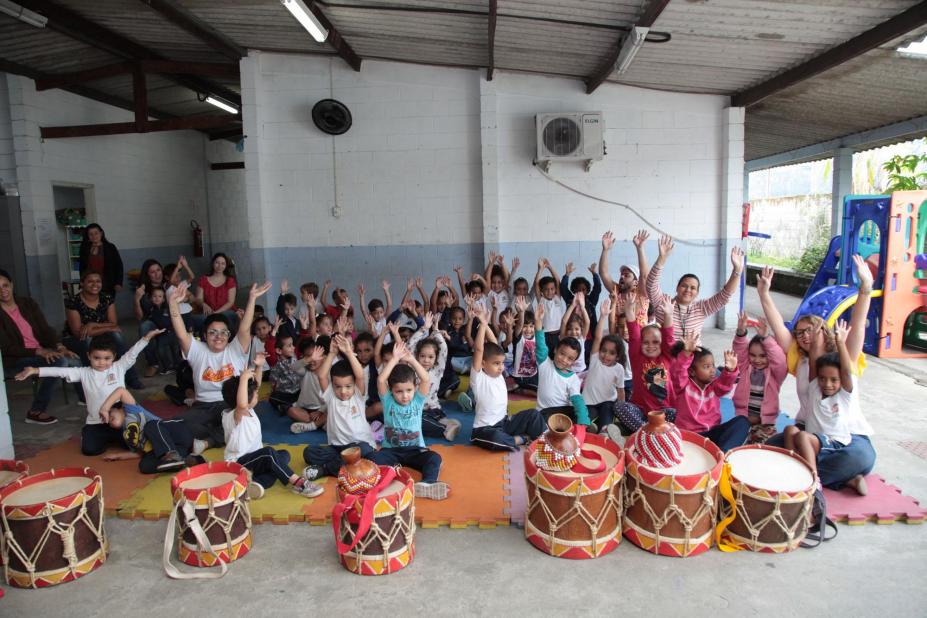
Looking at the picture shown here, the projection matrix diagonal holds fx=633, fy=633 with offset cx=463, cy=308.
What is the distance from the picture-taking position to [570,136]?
7332 mm

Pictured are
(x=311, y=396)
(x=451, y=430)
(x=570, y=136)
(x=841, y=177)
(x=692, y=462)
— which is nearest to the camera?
(x=692, y=462)

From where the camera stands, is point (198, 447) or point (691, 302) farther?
point (691, 302)

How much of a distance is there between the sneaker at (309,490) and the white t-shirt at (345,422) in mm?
385

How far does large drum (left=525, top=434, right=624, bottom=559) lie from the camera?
2691mm

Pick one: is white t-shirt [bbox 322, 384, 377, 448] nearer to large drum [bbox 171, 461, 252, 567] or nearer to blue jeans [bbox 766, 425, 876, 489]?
large drum [bbox 171, 461, 252, 567]

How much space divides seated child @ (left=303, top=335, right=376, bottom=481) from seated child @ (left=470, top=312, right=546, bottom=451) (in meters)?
0.71

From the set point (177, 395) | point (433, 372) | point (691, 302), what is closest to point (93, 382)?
point (177, 395)

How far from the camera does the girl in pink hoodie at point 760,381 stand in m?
3.97

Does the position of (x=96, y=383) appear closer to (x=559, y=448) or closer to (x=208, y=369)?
(x=208, y=369)

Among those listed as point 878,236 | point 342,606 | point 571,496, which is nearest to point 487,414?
point 571,496

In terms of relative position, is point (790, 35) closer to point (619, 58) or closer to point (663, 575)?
point (619, 58)

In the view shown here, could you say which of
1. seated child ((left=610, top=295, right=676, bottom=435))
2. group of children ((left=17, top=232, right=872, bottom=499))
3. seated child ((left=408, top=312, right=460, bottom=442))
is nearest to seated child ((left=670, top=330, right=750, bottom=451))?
group of children ((left=17, top=232, right=872, bottom=499))

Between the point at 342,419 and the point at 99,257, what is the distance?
492 centimetres

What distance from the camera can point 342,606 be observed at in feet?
8.23
